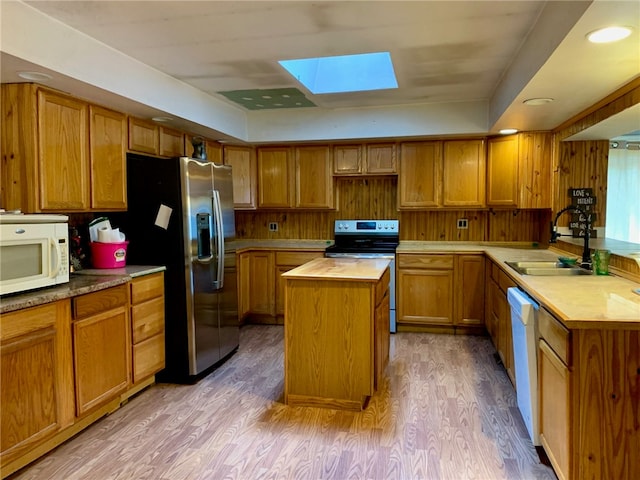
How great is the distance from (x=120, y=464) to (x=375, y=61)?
3.23 metres

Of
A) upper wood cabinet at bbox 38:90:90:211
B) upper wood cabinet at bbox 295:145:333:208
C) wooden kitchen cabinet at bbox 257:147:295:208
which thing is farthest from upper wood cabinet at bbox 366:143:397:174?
upper wood cabinet at bbox 38:90:90:211

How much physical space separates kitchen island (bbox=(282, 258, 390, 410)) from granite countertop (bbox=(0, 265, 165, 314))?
3.39 feet

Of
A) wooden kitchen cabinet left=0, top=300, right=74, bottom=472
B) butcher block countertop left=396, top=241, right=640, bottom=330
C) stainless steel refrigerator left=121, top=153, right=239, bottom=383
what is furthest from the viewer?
stainless steel refrigerator left=121, top=153, right=239, bottom=383

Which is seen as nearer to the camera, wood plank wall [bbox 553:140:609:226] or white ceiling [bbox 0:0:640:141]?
white ceiling [bbox 0:0:640:141]

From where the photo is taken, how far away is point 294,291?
9.37ft

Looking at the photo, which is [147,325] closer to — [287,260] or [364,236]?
[287,260]

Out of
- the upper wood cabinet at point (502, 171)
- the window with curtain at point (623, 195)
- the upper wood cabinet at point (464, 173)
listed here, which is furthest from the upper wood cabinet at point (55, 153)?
the window with curtain at point (623, 195)

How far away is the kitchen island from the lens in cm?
276

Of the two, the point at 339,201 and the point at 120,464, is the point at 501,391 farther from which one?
the point at 339,201

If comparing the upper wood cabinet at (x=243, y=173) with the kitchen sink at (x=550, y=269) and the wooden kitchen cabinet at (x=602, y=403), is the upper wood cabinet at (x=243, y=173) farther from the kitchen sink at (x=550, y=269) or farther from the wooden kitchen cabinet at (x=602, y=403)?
the wooden kitchen cabinet at (x=602, y=403)

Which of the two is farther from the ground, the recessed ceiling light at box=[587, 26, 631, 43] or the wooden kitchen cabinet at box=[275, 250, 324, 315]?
the recessed ceiling light at box=[587, 26, 631, 43]

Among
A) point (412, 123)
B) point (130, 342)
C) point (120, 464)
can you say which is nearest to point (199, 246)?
point (130, 342)

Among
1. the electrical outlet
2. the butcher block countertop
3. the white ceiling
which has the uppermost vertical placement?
the white ceiling

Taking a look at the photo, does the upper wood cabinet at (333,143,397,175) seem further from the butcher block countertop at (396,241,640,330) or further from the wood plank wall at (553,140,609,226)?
the butcher block countertop at (396,241,640,330)
